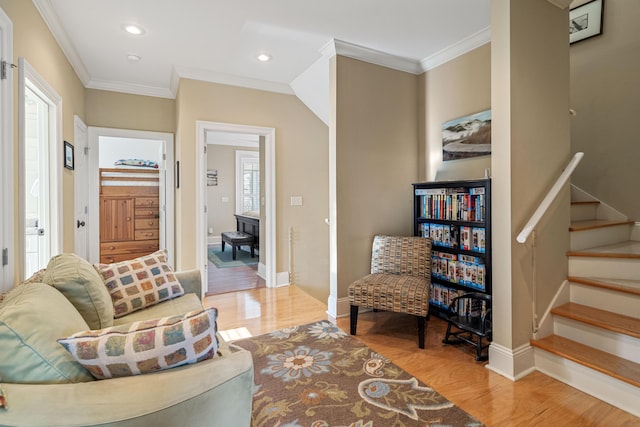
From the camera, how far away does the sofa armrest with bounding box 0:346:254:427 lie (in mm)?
848

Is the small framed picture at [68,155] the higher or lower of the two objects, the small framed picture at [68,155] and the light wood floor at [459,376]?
the higher

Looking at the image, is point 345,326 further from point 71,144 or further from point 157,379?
point 71,144

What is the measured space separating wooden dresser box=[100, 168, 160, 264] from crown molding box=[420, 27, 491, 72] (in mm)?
4730

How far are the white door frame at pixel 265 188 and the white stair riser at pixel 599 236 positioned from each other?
3018 millimetres

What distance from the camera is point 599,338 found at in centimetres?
203

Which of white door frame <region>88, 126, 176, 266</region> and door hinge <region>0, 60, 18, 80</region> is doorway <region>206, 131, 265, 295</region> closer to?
white door frame <region>88, 126, 176, 266</region>

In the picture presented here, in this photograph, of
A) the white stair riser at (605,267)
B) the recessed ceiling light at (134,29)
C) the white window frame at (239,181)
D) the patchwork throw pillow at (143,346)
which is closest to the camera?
the patchwork throw pillow at (143,346)

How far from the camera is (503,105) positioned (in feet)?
6.86

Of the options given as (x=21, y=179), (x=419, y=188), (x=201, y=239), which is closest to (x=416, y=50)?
(x=419, y=188)

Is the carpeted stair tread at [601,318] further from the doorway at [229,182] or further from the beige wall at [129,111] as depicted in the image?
the doorway at [229,182]

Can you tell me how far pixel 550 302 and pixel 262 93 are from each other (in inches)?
144

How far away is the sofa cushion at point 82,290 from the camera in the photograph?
4.88 ft

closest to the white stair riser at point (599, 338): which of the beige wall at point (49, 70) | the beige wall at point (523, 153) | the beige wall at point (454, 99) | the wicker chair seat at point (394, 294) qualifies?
the beige wall at point (523, 153)

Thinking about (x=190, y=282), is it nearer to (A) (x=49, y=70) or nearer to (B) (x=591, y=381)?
(A) (x=49, y=70)
